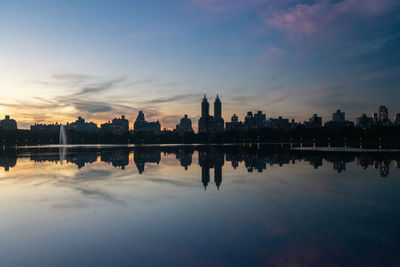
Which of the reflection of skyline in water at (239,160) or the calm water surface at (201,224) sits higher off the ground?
the reflection of skyline in water at (239,160)

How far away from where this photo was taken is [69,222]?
1370cm

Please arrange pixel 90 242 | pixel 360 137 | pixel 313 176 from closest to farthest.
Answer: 1. pixel 90 242
2. pixel 313 176
3. pixel 360 137

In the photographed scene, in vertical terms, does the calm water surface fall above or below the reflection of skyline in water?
below

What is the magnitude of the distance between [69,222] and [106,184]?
9913 mm

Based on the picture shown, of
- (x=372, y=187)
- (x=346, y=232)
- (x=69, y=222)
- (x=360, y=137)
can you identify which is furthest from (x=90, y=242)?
(x=360, y=137)

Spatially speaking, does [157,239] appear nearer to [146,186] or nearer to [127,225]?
[127,225]

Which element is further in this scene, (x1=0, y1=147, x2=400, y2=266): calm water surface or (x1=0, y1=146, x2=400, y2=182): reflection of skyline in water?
(x1=0, y1=146, x2=400, y2=182): reflection of skyline in water

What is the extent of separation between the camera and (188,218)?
46.2 ft

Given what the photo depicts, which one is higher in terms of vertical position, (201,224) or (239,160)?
(239,160)

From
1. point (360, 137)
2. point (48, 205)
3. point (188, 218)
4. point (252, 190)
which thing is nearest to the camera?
point (188, 218)

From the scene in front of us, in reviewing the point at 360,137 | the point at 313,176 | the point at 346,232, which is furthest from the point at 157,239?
the point at 360,137

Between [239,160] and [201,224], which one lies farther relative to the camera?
[239,160]

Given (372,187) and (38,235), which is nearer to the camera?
(38,235)

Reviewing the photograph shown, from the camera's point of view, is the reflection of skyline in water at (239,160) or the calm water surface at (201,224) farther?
the reflection of skyline in water at (239,160)
